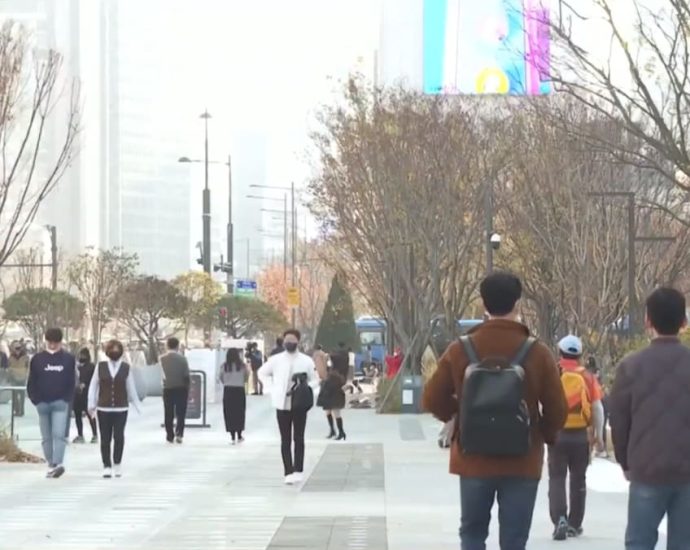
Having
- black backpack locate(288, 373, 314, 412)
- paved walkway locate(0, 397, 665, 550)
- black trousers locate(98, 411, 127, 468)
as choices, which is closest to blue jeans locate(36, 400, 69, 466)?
paved walkway locate(0, 397, 665, 550)

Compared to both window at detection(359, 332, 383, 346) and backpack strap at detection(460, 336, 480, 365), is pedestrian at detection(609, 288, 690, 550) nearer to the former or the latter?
backpack strap at detection(460, 336, 480, 365)

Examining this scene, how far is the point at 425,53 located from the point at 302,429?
3415 inches

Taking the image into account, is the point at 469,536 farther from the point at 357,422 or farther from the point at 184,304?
the point at 184,304

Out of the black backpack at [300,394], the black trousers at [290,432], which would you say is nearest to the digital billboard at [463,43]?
the black trousers at [290,432]

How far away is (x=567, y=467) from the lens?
11.6m

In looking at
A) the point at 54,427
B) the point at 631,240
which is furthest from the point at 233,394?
the point at 631,240

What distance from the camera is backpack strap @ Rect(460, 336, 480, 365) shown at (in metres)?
6.78

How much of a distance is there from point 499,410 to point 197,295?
5868 centimetres

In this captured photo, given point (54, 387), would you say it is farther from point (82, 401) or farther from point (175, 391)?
point (175, 391)

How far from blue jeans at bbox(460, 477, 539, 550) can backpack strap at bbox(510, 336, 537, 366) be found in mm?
500

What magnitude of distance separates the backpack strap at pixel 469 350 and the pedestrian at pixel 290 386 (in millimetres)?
9316

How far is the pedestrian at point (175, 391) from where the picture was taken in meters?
24.6

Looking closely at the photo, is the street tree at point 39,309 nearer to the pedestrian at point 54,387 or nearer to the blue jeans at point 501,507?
the pedestrian at point 54,387

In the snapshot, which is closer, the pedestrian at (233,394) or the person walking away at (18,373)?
the person walking away at (18,373)
